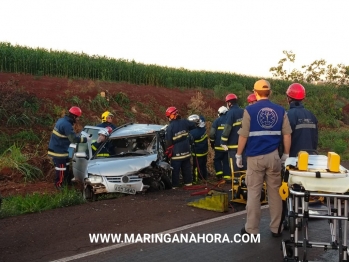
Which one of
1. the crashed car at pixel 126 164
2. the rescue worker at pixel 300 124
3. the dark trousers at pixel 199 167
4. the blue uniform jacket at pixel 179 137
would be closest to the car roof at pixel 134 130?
the crashed car at pixel 126 164

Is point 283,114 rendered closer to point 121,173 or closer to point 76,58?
point 121,173

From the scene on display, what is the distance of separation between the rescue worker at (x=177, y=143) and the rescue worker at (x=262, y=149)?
4228 millimetres

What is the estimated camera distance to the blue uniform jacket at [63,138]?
10344mm

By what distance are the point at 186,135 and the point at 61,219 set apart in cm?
391

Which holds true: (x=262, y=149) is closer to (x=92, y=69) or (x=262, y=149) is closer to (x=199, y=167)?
(x=199, y=167)

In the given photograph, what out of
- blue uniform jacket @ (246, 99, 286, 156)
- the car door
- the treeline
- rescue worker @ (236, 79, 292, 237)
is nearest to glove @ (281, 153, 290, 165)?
rescue worker @ (236, 79, 292, 237)

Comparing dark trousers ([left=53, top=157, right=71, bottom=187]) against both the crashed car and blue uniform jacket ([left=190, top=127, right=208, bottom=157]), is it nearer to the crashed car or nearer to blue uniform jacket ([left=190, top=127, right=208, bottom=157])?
the crashed car

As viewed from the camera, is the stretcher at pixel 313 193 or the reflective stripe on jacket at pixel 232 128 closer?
the stretcher at pixel 313 193

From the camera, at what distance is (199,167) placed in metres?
12.1

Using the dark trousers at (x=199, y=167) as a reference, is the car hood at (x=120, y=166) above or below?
above

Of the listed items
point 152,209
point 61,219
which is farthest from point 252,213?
point 61,219

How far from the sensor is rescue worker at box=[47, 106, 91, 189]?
10.4 metres

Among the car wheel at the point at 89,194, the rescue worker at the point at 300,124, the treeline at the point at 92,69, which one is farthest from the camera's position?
the treeline at the point at 92,69

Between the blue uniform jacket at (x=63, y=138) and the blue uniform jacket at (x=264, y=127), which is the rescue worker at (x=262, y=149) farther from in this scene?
the blue uniform jacket at (x=63, y=138)
